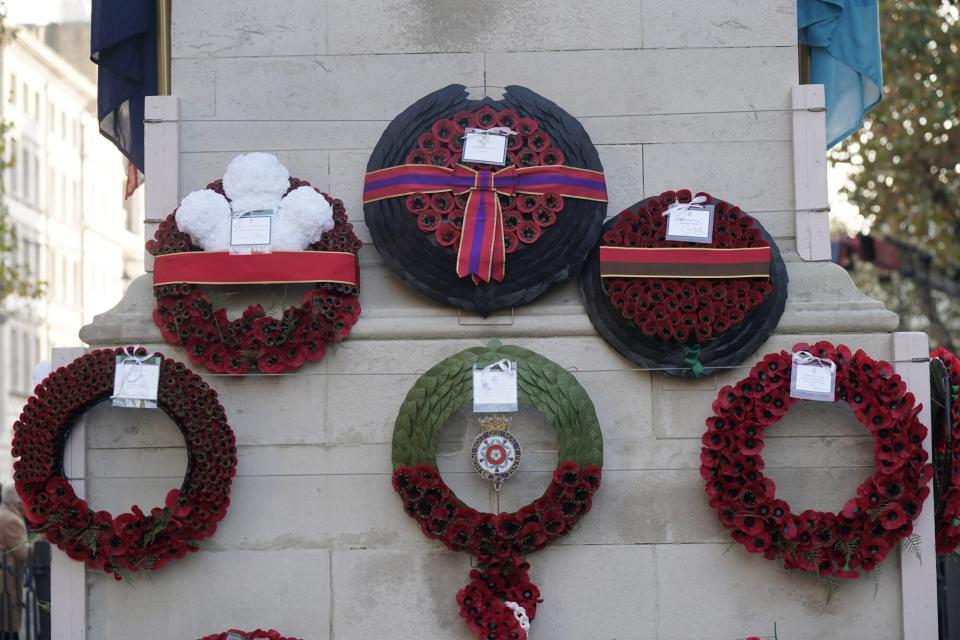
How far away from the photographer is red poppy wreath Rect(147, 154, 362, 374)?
666 cm

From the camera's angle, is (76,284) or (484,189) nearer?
(484,189)

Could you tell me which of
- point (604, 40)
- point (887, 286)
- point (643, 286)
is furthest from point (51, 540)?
point (887, 286)

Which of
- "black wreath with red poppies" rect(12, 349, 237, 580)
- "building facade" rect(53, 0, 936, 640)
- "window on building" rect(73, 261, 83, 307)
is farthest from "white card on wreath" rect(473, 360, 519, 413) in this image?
"window on building" rect(73, 261, 83, 307)

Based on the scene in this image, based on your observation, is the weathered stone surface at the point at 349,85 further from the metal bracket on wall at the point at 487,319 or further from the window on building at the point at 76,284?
the window on building at the point at 76,284

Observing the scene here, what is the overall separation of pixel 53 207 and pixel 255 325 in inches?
1382

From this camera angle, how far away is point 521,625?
6.38 meters

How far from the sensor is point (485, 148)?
22.0 feet

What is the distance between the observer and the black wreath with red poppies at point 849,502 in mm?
6445

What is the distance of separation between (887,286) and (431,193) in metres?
14.9

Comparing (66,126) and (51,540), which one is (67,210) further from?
(51,540)

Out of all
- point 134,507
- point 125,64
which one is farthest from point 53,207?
point 134,507

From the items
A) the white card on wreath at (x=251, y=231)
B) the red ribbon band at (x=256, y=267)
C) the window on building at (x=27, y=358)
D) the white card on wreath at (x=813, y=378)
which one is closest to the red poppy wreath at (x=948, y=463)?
the white card on wreath at (x=813, y=378)

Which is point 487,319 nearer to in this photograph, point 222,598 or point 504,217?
point 504,217

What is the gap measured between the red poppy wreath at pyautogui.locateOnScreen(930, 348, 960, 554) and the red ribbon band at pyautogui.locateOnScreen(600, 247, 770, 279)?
1.06 m
